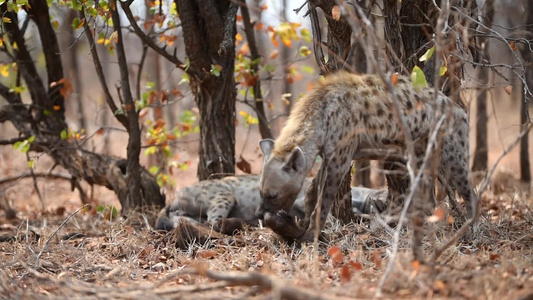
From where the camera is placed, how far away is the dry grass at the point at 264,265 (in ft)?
10.0

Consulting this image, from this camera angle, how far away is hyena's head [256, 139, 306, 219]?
4859 mm

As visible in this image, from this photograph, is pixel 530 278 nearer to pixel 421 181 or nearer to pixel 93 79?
pixel 421 181

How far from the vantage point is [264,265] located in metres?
4.18

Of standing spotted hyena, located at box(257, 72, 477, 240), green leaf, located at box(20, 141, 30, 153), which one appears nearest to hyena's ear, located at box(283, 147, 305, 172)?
standing spotted hyena, located at box(257, 72, 477, 240)

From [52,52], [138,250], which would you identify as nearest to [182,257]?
[138,250]

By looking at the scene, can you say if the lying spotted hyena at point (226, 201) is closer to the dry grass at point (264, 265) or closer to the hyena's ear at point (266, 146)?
the dry grass at point (264, 265)

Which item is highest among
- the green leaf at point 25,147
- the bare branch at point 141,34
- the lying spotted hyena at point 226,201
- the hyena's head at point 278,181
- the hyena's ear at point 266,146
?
the bare branch at point 141,34

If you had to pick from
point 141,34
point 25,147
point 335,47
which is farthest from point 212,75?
point 25,147

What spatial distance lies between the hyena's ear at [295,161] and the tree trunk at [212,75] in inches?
57.1

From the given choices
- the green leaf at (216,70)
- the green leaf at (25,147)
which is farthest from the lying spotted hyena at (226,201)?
the green leaf at (25,147)

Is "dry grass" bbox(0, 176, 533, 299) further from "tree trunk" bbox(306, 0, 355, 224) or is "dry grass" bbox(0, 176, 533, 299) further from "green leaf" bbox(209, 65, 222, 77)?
"green leaf" bbox(209, 65, 222, 77)

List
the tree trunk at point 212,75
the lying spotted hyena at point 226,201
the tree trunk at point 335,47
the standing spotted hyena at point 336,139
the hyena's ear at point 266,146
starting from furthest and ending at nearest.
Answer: the lying spotted hyena at point 226,201
the tree trunk at point 212,75
the tree trunk at point 335,47
the hyena's ear at point 266,146
the standing spotted hyena at point 336,139

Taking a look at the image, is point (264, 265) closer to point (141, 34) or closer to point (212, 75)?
point (212, 75)

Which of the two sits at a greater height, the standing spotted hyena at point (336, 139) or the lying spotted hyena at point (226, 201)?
the standing spotted hyena at point (336, 139)
